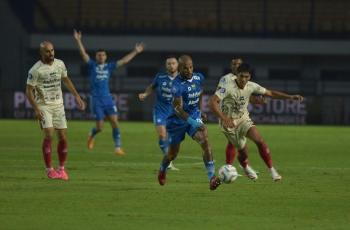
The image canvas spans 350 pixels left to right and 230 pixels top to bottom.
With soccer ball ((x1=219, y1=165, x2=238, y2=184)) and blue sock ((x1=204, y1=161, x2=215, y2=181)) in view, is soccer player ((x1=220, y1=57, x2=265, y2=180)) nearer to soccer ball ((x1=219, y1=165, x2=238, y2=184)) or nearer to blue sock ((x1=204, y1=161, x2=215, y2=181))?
soccer ball ((x1=219, y1=165, x2=238, y2=184))

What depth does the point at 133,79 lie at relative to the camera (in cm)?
4828

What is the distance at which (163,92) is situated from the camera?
20.4m

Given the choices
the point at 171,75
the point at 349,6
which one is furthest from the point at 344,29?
the point at 171,75

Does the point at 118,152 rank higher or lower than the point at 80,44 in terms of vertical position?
lower

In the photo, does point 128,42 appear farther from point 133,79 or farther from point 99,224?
point 99,224

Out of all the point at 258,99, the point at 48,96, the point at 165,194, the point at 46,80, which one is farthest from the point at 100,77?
the point at 165,194

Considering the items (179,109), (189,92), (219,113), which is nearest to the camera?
(179,109)

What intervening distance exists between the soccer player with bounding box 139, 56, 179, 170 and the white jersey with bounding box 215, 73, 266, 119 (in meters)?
3.33

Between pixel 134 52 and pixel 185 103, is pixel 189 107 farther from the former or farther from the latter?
pixel 134 52

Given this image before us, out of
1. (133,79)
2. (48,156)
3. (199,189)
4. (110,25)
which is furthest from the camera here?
(110,25)

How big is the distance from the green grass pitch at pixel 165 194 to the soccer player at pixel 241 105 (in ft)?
2.03

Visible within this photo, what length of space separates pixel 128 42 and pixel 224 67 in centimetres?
515

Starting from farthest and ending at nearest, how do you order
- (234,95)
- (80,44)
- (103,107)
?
(103,107) → (80,44) → (234,95)

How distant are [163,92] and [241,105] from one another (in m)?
4.29
